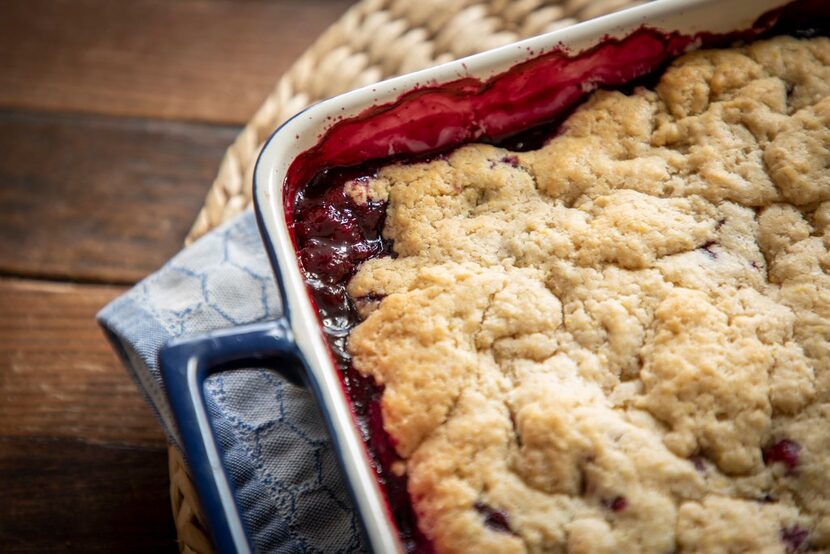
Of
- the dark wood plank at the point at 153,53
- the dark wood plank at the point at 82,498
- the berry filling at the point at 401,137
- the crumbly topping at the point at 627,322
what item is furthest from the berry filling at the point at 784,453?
the dark wood plank at the point at 153,53

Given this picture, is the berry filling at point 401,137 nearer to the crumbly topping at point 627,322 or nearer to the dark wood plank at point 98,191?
the crumbly topping at point 627,322

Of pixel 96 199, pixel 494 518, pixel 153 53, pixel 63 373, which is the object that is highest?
pixel 153 53

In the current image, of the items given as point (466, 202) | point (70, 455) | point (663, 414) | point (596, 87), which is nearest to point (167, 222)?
point (70, 455)

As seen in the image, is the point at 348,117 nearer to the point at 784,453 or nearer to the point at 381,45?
the point at 381,45

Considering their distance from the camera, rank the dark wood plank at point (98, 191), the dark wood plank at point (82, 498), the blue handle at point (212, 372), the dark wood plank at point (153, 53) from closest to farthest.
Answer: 1. the blue handle at point (212, 372)
2. the dark wood plank at point (82, 498)
3. the dark wood plank at point (98, 191)
4. the dark wood plank at point (153, 53)

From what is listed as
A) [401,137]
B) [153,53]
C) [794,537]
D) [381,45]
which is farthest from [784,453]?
[153,53]
